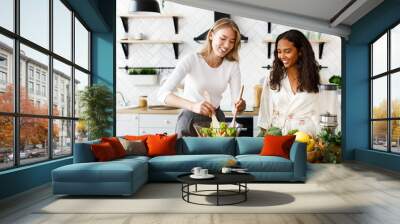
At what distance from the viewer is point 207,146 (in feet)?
20.7

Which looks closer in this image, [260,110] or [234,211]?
[234,211]

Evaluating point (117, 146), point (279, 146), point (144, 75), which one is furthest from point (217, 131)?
point (144, 75)

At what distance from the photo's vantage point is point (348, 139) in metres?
8.90

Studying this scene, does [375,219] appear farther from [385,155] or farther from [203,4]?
[203,4]

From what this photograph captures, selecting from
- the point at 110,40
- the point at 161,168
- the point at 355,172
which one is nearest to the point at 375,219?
the point at 161,168

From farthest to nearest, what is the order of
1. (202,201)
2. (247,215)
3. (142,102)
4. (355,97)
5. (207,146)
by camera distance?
(355,97)
(142,102)
(207,146)
(202,201)
(247,215)

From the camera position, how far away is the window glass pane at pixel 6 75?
4711mm

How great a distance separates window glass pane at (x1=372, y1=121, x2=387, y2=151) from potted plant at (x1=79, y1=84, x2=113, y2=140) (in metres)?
4.88

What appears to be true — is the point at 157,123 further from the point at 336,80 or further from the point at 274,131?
the point at 336,80

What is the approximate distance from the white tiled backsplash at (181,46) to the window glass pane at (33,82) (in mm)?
3003

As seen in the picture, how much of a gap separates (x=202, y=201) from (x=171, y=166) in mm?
1285

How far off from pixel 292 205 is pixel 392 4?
5.04 m

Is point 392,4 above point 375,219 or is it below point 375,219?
above

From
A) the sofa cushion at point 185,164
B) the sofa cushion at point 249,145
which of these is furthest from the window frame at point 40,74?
the sofa cushion at point 249,145
